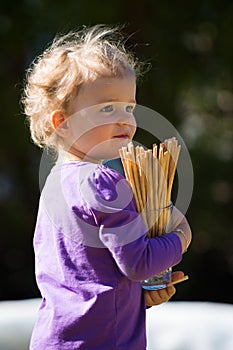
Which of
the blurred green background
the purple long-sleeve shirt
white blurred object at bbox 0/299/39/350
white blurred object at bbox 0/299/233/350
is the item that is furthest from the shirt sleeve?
the blurred green background

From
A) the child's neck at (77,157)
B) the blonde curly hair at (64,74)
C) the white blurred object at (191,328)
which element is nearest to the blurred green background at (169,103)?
the white blurred object at (191,328)

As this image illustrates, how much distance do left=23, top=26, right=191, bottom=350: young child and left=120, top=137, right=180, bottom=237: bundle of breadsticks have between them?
3 cm

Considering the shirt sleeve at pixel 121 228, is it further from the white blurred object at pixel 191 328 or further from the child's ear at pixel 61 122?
the white blurred object at pixel 191 328

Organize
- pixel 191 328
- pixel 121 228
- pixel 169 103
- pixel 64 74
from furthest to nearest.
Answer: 1. pixel 169 103
2. pixel 191 328
3. pixel 64 74
4. pixel 121 228

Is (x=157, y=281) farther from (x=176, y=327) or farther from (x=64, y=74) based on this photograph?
(x=176, y=327)

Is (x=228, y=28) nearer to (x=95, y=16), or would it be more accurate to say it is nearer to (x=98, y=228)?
(x=95, y=16)

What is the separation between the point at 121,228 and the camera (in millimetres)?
1188

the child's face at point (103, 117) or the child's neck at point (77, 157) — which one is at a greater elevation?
the child's face at point (103, 117)

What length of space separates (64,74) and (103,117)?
110 mm

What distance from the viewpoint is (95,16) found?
10.6ft

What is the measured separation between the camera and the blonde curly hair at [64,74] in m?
1.29

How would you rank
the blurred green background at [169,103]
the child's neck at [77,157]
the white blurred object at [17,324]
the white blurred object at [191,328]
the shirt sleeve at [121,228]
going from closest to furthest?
the shirt sleeve at [121,228], the child's neck at [77,157], the white blurred object at [191,328], the white blurred object at [17,324], the blurred green background at [169,103]

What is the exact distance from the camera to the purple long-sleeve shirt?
3.92ft

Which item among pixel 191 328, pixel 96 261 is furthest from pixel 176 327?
pixel 96 261
